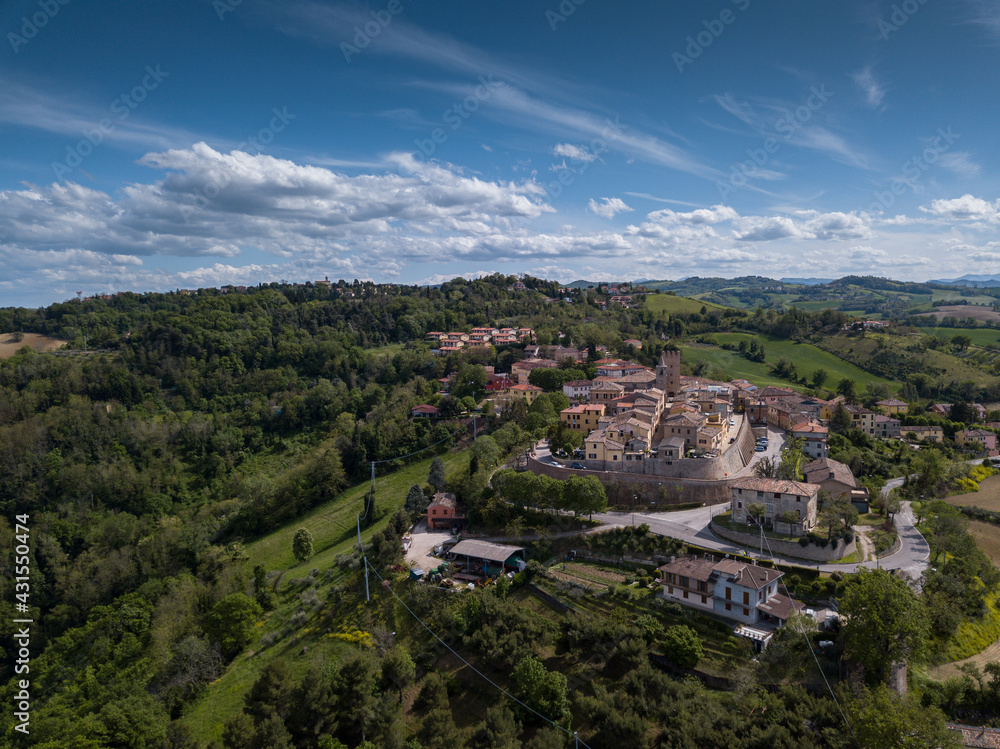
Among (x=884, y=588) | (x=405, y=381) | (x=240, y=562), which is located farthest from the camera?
(x=405, y=381)

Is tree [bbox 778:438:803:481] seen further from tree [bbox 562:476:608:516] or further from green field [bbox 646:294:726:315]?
green field [bbox 646:294:726:315]

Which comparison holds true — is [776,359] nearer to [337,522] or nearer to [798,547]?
[798,547]

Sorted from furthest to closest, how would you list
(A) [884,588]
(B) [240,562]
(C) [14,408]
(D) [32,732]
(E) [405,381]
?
(E) [405,381] → (C) [14,408] → (B) [240,562] → (D) [32,732] → (A) [884,588]

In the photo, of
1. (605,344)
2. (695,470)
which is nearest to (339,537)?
(695,470)

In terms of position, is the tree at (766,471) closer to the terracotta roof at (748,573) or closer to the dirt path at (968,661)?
the terracotta roof at (748,573)

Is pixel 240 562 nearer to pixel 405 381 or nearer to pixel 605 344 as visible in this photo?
pixel 405 381

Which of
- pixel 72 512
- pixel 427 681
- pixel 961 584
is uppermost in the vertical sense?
pixel 961 584

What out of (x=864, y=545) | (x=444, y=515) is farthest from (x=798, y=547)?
(x=444, y=515)

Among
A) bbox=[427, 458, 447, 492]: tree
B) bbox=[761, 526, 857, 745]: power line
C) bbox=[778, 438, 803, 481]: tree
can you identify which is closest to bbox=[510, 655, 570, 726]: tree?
bbox=[761, 526, 857, 745]: power line
